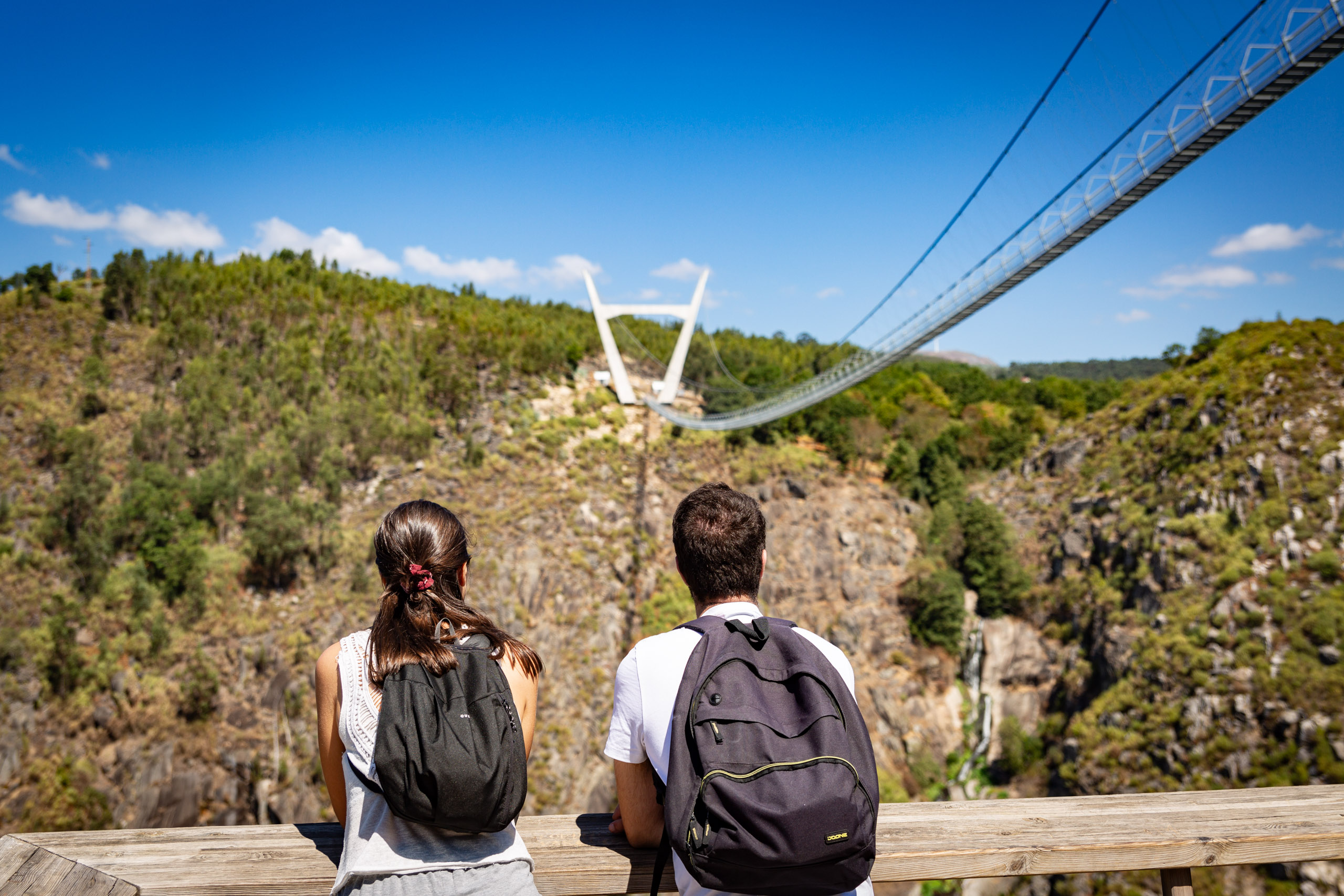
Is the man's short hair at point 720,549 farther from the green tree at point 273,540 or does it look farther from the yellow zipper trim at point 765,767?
the green tree at point 273,540

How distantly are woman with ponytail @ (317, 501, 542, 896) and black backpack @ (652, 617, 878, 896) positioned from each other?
0.89 feet

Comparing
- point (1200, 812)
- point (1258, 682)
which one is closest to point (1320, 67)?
point (1200, 812)

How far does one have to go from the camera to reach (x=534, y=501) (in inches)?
753

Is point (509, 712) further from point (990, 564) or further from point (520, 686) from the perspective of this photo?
point (990, 564)

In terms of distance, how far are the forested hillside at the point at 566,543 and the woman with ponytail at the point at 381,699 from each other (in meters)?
14.0

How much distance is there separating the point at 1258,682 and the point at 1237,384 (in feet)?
30.5

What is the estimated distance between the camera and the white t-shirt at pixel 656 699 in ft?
3.46

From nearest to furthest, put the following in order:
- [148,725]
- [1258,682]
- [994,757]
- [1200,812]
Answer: [1200,812] → [148,725] → [1258,682] → [994,757]

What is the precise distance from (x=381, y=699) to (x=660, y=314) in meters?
22.0

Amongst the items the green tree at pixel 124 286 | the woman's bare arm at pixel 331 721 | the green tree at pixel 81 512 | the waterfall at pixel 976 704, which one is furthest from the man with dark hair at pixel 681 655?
the green tree at pixel 124 286

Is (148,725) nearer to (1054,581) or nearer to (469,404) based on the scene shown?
(469,404)

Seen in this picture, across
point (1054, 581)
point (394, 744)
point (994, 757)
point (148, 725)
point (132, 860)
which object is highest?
point (394, 744)

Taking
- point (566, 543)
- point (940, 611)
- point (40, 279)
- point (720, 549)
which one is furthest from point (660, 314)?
point (720, 549)

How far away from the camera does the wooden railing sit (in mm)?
1105
